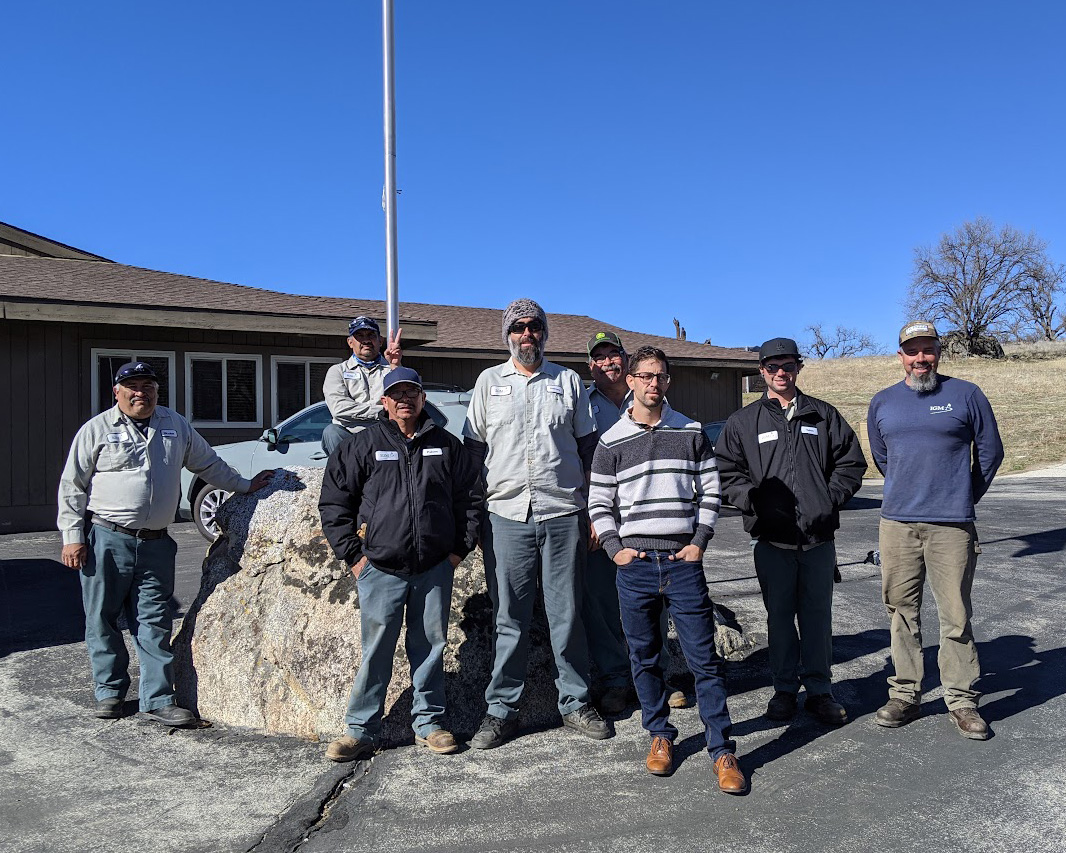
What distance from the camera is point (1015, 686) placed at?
492cm

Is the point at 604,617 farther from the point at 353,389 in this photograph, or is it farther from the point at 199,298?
the point at 199,298

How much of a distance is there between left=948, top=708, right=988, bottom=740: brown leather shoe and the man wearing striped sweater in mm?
1284

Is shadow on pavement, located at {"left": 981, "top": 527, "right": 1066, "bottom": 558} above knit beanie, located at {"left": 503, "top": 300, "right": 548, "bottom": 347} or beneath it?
beneath

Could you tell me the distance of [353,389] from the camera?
17.4ft

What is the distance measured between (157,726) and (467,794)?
1.84 meters

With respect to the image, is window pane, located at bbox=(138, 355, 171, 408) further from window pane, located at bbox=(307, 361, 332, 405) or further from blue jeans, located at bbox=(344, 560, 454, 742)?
blue jeans, located at bbox=(344, 560, 454, 742)

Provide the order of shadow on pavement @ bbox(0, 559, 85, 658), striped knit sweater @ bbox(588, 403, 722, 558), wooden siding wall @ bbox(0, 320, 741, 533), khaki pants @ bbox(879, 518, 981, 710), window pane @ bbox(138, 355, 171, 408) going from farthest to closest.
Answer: window pane @ bbox(138, 355, 171, 408), wooden siding wall @ bbox(0, 320, 741, 533), shadow on pavement @ bbox(0, 559, 85, 658), khaki pants @ bbox(879, 518, 981, 710), striped knit sweater @ bbox(588, 403, 722, 558)

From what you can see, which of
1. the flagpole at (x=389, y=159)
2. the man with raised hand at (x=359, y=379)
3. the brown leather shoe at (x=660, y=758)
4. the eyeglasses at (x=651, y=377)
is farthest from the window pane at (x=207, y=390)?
the brown leather shoe at (x=660, y=758)

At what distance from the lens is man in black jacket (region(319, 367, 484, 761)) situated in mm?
3990

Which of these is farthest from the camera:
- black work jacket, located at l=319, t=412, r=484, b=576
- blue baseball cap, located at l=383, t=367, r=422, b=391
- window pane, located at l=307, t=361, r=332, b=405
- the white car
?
window pane, located at l=307, t=361, r=332, b=405

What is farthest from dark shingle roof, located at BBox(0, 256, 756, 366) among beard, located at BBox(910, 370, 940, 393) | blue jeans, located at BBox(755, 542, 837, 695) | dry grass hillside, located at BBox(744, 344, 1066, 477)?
beard, located at BBox(910, 370, 940, 393)

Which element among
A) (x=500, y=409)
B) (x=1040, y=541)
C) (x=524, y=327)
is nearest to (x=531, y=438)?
(x=500, y=409)

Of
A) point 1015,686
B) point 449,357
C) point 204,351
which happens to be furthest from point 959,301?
point 1015,686

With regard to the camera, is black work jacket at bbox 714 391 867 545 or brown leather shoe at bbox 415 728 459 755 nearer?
brown leather shoe at bbox 415 728 459 755
